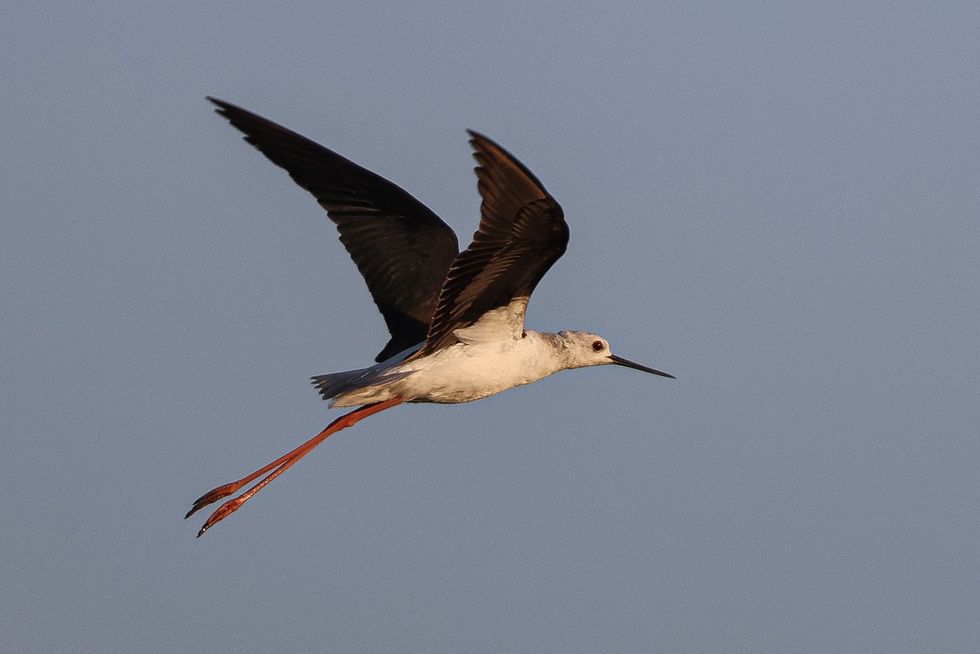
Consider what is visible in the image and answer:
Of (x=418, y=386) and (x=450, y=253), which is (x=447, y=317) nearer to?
(x=418, y=386)

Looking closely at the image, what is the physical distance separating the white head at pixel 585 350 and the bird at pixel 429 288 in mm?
11

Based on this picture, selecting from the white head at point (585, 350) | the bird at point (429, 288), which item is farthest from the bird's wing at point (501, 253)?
the white head at point (585, 350)

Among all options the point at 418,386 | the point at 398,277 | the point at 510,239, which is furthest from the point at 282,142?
the point at 510,239

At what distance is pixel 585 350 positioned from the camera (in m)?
10.8

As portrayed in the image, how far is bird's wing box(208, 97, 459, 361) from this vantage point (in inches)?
412

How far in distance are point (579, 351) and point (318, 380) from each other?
1.94 m

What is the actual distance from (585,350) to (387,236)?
166 centimetres

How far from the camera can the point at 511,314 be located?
955cm

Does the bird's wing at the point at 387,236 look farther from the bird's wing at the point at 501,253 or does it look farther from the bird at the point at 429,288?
the bird's wing at the point at 501,253

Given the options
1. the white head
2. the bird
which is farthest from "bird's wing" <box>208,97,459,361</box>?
the white head

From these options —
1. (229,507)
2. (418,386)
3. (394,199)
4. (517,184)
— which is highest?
(394,199)

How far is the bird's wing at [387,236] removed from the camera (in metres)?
10.5

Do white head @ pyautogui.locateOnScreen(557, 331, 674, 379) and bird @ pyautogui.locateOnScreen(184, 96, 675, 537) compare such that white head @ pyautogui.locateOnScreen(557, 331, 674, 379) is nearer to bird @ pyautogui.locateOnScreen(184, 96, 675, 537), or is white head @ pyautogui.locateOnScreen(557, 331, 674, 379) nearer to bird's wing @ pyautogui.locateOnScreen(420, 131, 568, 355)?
bird @ pyautogui.locateOnScreen(184, 96, 675, 537)

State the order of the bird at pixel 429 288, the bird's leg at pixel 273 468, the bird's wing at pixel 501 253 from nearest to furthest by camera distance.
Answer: the bird's wing at pixel 501 253 < the bird at pixel 429 288 < the bird's leg at pixel 273 468
